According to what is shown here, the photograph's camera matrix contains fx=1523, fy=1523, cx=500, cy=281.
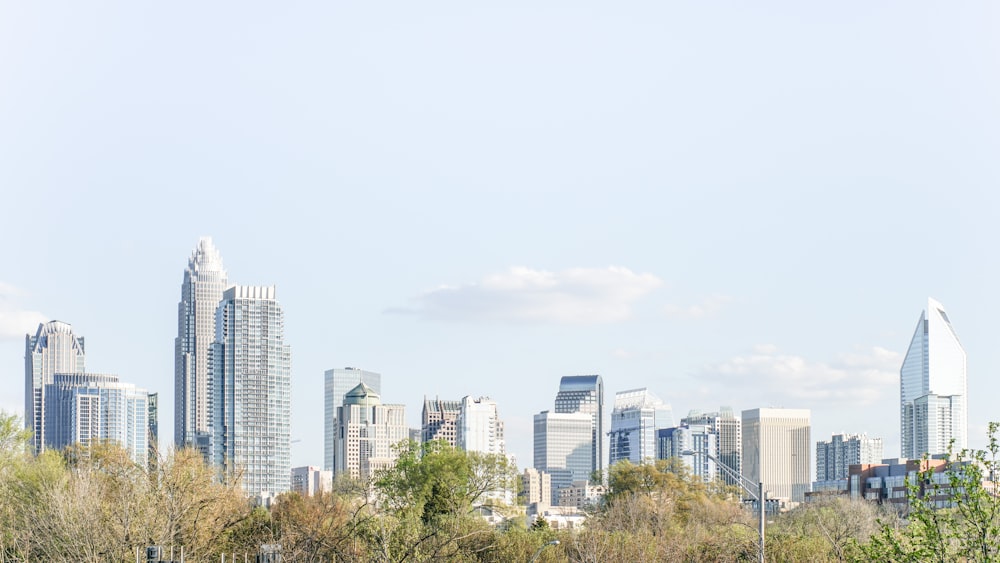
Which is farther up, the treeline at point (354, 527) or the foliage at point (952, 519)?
the foliage at point (952, 519)

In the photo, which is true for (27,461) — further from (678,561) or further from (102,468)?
(678,561)

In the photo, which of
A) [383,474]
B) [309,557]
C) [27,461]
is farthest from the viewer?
[383,474]

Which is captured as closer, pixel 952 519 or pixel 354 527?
pixel 952 519

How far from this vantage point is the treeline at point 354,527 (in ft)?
136

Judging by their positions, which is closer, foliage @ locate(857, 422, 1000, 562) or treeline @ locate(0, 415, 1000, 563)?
foliage @ locate(857, 422, 1000, 562)

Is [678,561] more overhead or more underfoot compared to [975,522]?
more underfoot

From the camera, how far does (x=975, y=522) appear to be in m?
33.0

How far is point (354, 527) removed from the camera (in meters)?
52.6

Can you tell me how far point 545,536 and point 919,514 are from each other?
44.0m

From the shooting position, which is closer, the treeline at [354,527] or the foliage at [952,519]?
the foliage at [952,519]

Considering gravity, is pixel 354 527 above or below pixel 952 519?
below

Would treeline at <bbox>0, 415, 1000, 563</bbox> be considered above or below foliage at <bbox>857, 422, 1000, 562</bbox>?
below

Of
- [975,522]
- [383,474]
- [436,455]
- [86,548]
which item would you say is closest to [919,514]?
[975,522]

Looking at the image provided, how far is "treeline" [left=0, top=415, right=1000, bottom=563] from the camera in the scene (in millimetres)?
41531
